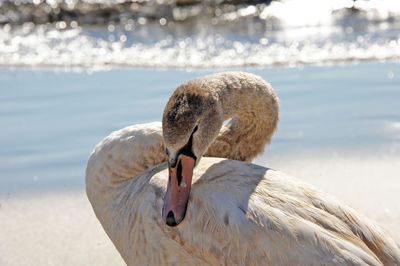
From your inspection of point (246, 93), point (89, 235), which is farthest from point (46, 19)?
point (246, 93)

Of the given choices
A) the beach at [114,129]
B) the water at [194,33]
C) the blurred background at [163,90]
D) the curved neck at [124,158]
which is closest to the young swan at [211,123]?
the curved neck at [124,158]

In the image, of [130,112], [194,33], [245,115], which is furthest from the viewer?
[194,33]

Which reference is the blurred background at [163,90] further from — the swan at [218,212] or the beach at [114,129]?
the swan at [218,212]

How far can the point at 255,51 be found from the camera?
9320 mm

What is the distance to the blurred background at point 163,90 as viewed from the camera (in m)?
4.58

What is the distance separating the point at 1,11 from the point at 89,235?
968 cm

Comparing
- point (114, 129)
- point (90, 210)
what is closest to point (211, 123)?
point (90, 210)

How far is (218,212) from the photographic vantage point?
2.98m

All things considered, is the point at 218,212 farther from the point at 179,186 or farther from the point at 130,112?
the point at 130,112

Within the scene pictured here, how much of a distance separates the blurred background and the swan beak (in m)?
1.32

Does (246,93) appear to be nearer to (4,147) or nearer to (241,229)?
(241,229)

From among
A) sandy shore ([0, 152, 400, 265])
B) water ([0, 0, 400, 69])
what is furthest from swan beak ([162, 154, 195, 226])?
water ([0, 0, 400, 69])

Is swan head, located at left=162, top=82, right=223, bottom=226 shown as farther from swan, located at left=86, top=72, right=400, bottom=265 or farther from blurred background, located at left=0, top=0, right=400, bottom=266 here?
blurred background, located at left=0, top=0, right=400, bottom=266

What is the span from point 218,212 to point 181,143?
36cm
